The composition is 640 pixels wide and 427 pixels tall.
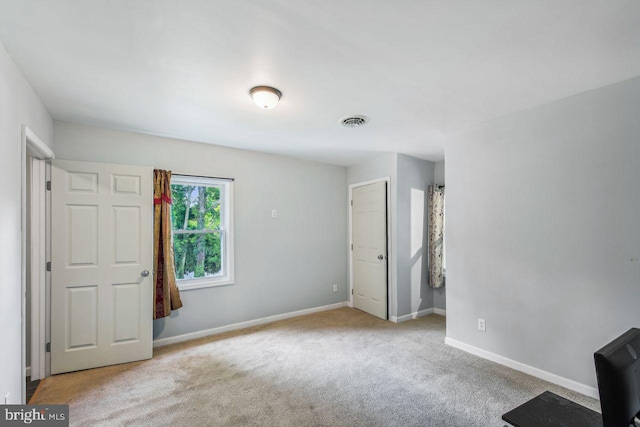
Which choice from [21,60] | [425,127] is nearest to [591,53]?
[425,127]

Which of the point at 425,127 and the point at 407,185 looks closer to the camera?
the point at 425,127

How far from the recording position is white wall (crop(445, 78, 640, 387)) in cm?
222

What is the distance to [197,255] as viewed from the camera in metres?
3.83

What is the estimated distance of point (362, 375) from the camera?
2748 mm

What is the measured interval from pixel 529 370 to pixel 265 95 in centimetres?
326

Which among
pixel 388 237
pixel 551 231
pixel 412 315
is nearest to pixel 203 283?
pixel 388 237

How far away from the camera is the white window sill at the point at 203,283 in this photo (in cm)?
363

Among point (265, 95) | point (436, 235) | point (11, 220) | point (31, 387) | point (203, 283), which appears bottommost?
point (31, 387)

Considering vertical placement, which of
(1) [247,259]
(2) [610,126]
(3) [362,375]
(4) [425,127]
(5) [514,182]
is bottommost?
(3) [362,375]

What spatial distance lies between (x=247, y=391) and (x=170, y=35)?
8.55 ft

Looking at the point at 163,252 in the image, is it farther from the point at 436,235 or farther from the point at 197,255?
the point at 436,235

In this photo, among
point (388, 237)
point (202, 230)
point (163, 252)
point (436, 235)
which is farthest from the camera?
point (436, 235)

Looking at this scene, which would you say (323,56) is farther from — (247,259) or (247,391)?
(247,259)

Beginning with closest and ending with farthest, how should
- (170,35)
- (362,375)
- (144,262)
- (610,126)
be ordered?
(170,35) → (610,126) → (362,375) → (144,262)
